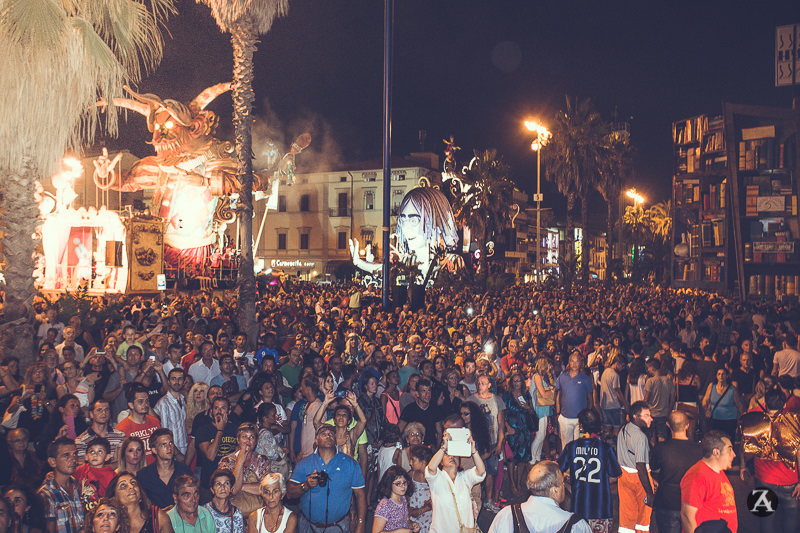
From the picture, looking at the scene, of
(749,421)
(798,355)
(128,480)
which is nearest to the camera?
(128,480)

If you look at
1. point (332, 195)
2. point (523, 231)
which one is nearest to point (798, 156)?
point (332, 195)

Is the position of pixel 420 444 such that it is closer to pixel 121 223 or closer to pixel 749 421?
pixel 749 421

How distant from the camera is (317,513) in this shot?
16.3ft

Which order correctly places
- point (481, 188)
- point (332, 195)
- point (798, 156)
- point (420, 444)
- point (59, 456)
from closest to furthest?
point (59, 456), point (420, 444), point (798, 156), point (481, 188), point (332, 195)

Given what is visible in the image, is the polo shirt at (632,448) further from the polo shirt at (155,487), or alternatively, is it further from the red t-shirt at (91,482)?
the red t-shirt at (91,482)

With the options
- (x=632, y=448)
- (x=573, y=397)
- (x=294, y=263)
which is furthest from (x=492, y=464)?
(x=294, y=263)

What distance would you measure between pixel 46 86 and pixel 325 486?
20.5ft

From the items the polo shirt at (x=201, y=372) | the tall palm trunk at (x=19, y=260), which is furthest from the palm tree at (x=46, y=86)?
the polo shirt at (x=201, y=372)

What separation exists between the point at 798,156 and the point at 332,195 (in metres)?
43.1

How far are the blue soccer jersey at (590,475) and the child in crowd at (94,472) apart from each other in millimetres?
3739

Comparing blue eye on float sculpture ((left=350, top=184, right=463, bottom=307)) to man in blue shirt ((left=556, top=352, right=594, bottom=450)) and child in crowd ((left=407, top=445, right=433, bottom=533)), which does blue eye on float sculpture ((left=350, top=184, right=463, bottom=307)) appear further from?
child in crowd ((left=407, top=445, right=433, bottom=533))

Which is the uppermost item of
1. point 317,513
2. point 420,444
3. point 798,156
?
point 798,156

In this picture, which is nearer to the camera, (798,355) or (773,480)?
(773,480)

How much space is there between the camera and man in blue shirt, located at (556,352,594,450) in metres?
7.99
